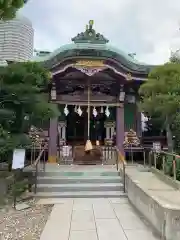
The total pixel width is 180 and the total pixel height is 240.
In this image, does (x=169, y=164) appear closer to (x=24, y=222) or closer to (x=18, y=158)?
(x=18, y=158)

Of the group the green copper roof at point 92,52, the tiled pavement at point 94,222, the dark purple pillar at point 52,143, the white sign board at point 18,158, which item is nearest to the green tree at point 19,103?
→ the white sign board at point 18,158

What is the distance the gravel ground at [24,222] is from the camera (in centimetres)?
492

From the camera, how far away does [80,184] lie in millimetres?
8414

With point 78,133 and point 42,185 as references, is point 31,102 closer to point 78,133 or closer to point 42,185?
point 42,185

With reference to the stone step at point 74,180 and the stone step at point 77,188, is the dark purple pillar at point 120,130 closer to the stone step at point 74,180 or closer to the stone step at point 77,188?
the stone step at point 74,180

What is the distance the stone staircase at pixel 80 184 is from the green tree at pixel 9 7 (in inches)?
185

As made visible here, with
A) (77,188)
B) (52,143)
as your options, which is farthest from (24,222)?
(52,143)

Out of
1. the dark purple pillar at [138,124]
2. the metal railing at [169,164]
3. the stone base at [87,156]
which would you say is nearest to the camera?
the metal railing at [169,164]

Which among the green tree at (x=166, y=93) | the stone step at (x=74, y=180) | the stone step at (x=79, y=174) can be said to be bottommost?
the stone step at (x=74, y=180)

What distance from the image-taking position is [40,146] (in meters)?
12.4

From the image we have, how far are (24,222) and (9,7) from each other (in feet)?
14.9

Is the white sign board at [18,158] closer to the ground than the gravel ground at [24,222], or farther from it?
farther from it

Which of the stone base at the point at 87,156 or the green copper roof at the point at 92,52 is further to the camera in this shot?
the green copper roof at the point at 92,52

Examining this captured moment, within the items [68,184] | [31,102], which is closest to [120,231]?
[68,184]
